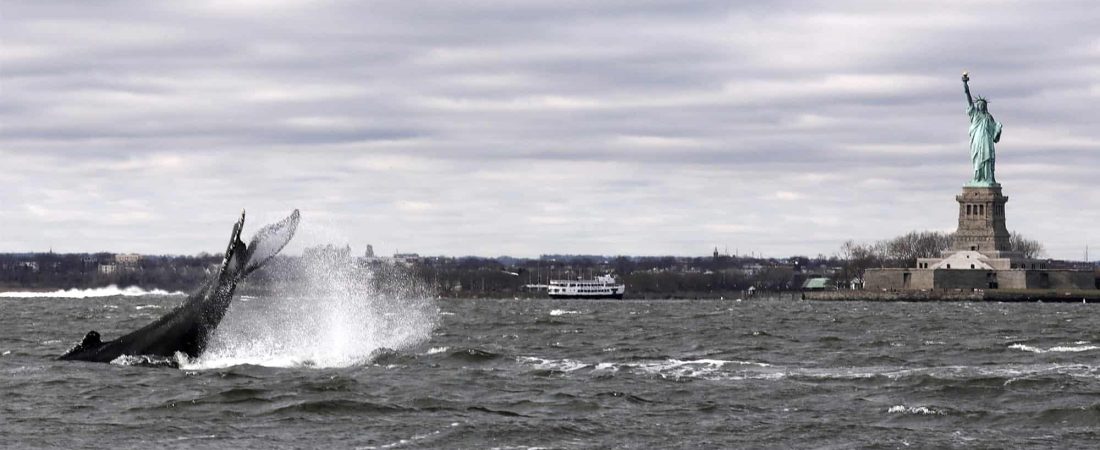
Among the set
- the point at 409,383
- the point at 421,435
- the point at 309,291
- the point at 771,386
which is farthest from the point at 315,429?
the point at 309,291

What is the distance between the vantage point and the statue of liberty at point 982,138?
192m

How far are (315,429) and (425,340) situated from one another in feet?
98.5

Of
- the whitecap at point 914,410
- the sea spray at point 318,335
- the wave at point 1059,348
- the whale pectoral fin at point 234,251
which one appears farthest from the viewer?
the wave at point 1059,348

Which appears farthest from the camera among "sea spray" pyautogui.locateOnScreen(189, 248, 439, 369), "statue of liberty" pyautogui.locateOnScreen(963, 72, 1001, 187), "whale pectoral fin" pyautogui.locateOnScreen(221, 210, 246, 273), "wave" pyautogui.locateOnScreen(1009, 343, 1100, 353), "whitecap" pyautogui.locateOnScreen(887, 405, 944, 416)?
"statue of liberty" pyautogui.locateOnScreen(963, 72, 1001, 187)

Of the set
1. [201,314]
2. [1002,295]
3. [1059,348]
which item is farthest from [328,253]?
[1002,295]

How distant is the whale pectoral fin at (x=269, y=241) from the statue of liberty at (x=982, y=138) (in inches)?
6213

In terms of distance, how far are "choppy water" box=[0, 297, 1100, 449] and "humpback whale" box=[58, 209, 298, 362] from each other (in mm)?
868

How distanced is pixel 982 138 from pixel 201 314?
16258 cm

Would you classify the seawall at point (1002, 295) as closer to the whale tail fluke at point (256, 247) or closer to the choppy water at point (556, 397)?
the choppy water at point (556, 397)

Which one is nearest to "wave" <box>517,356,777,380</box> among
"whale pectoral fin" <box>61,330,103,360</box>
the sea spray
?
the sea spray

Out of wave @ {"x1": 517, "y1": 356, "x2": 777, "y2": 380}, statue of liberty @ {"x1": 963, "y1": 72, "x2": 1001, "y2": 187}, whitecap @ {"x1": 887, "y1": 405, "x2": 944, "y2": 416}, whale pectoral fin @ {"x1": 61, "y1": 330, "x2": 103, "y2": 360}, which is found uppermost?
statue of liberty @ {"x1": 963, "y1": 72, "x2": 1001, "y2": 187}

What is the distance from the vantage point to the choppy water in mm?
31688

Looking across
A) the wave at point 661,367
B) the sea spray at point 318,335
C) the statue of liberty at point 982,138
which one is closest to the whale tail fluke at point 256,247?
the sea spray at point 318,335

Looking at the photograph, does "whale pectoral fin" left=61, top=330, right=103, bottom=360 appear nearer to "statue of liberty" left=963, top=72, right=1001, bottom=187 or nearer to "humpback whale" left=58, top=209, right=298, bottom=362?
"humpback whale" left=58, top=209, right=298, bottom=362
